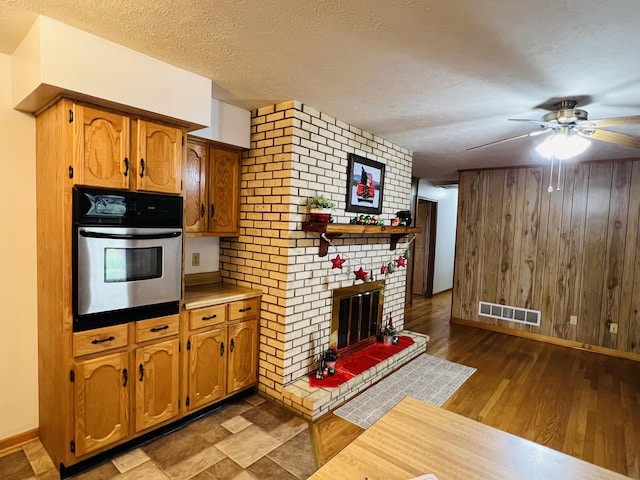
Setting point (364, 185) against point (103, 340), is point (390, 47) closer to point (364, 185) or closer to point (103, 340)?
point (364, 185)

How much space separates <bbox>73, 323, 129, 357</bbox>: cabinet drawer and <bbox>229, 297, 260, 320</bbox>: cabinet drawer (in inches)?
32.7

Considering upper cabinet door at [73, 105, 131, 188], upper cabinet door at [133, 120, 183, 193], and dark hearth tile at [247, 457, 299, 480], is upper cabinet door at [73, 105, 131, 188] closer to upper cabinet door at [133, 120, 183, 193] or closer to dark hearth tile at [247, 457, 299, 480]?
upper cabinet door at [133, 120, 183, 193]

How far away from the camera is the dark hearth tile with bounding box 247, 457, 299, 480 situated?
6.92ft

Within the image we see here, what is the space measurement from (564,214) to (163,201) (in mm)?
4947

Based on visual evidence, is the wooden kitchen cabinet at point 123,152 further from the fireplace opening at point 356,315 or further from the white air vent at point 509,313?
the white air vent at point 509,313

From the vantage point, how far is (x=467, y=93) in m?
2.45

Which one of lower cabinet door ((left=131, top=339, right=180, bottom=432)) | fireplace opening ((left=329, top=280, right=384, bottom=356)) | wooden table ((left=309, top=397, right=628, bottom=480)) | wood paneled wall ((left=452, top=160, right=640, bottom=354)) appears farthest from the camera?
wood paneled wall ((left=452, top=160, right=640, bottom=354))

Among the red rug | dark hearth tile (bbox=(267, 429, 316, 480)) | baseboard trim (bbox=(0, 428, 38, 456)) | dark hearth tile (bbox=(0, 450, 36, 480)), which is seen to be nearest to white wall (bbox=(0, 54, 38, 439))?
baseboard trim (bbox=(0, 428, 38, 456))

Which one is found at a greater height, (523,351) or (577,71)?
(577,71)

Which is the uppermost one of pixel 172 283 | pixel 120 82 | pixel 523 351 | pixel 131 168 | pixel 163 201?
pixel 120 82

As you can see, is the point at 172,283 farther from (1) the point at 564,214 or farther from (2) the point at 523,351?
(1) the point at 564,214

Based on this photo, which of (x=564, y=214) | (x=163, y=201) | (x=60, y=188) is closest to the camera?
(x=60, y=188)

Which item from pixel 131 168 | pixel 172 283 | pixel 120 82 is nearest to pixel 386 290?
pixel 172 283

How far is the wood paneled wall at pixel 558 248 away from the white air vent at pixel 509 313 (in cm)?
7
